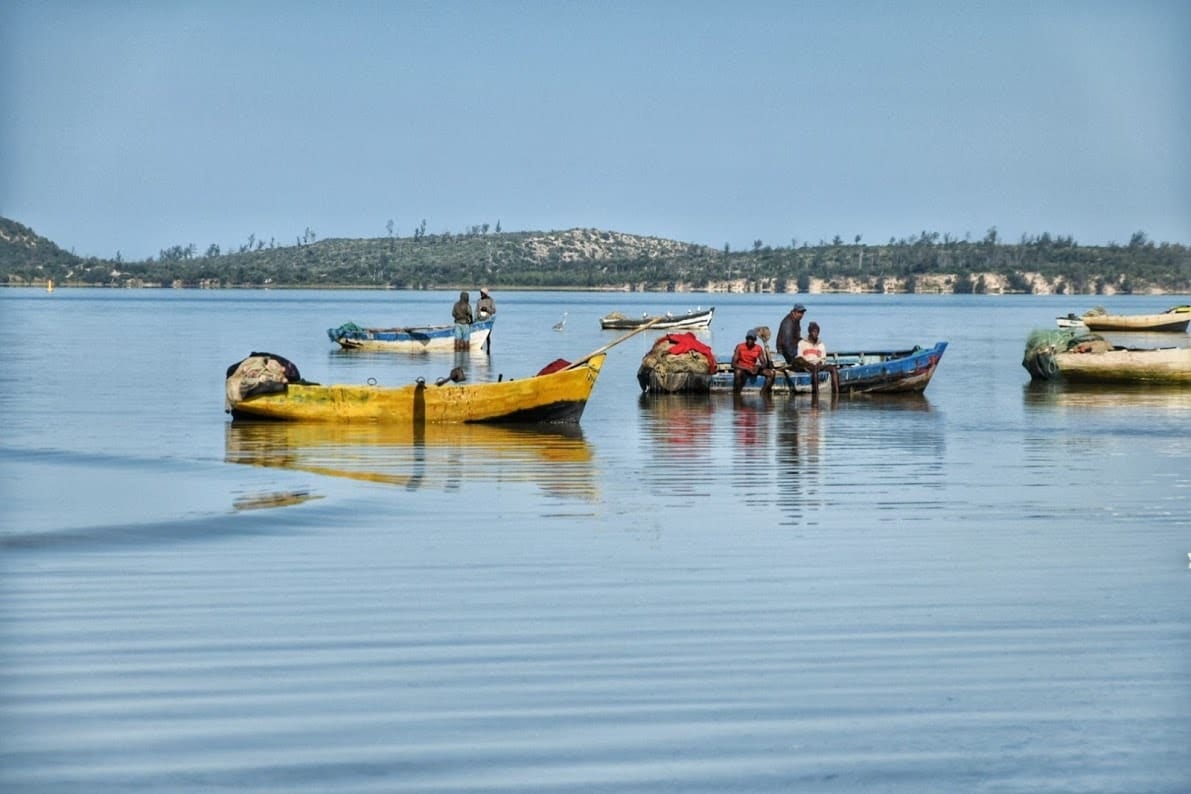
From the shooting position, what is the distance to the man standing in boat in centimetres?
4809

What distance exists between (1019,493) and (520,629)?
26.9 ft

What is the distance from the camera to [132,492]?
1703 cm

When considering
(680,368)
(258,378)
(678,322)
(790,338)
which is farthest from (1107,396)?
(678,322)

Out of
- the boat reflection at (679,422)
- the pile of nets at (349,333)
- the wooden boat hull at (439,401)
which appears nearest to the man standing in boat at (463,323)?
the pile of nets at (349,333)

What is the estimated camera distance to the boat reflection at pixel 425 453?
59.5 ft

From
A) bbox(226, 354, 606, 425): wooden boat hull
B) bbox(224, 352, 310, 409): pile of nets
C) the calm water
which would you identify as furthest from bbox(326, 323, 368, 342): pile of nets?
the calm water

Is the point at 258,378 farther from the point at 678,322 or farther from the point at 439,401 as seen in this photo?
the point at 678,322

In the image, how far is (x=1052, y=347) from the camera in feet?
117

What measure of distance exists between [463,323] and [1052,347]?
18334mm

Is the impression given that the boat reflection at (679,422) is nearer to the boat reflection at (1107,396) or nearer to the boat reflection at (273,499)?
the boat reflection at (273,499)

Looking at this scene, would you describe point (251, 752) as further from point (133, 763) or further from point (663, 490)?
point (663, 490)

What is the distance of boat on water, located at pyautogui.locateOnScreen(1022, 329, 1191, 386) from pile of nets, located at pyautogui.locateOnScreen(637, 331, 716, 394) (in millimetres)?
8137

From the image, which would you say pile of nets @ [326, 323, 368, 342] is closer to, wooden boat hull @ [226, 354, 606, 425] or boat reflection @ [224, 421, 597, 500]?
boat reflection @ [224, 421, 597, 500]

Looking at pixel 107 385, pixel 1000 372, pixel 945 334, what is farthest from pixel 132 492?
pixel 945 334
